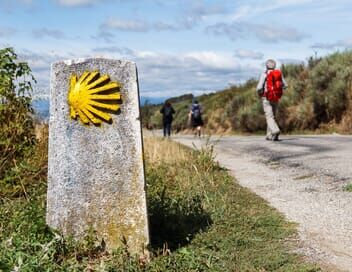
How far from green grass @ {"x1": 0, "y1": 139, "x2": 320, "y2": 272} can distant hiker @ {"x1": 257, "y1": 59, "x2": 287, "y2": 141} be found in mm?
7700

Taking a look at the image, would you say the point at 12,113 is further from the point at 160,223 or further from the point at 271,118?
the point at 271,118

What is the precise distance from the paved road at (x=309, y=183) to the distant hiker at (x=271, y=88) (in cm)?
61

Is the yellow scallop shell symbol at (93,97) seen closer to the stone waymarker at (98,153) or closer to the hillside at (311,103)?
the stone waymarker at (98,153)

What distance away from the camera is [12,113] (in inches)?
356

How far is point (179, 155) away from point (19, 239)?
653 cm

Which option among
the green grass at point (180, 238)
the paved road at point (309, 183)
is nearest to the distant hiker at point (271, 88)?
the paved road at point (309, 183)

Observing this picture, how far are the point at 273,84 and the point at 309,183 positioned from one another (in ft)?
22.2

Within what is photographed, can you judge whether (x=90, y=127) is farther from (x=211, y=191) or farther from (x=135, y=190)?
(x=211, y=191)

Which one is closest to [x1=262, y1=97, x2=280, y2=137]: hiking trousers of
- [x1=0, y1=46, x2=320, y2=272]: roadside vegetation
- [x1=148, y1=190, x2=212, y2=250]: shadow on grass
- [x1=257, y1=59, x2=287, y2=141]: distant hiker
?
[x1=257, y1=59, x2=287, y2=141]: distant hiker

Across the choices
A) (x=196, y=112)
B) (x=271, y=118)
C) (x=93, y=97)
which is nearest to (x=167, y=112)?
(x=196, y=112)

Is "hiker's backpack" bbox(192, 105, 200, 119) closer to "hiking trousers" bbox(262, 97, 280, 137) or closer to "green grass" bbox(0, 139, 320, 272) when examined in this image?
"hiking trousers" bbox(262, 97, 280, 137)

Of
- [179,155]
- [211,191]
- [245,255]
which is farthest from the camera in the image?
[179,155]

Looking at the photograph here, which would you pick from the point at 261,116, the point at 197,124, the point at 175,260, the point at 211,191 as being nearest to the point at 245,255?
the point at 175,260

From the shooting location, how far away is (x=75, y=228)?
547cm
